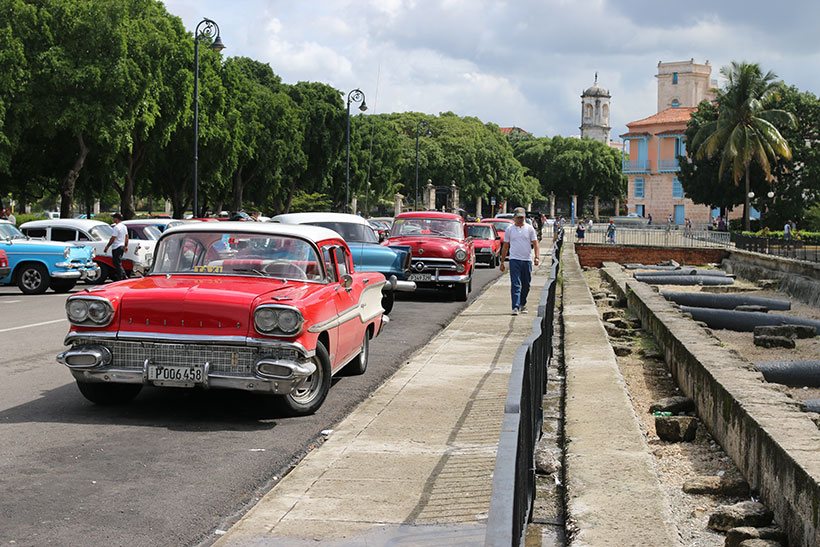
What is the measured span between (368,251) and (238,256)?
30.1 feet

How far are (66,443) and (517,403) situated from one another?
4112 millimetres

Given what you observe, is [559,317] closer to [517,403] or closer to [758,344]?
[758,344]

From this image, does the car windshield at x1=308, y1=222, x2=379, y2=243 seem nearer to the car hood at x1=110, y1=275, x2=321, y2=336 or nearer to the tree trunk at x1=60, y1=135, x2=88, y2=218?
the car hood at x1=110, y1=275, x2=321, y2=336

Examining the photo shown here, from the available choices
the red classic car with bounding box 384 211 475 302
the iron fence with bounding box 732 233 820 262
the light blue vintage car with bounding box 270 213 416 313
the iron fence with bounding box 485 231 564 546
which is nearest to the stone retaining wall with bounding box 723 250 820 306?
the iron fence with bounding box 732 233 820 262

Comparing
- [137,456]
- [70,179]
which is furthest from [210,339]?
[70,179]

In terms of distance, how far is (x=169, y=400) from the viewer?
376 inches

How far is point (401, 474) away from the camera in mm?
7090

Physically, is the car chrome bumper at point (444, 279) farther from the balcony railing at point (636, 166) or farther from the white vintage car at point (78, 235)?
the balcony railing at point (636, 166)

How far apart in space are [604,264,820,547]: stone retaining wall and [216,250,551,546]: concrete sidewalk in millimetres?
1610

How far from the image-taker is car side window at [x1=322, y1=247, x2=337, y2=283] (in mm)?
9969

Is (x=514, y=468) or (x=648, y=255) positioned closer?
(x=514, y=468)

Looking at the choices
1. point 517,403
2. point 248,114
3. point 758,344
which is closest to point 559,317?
point 758,344

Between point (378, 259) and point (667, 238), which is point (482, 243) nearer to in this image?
point (667, 238)

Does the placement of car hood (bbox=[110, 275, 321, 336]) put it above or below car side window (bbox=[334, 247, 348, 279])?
below
